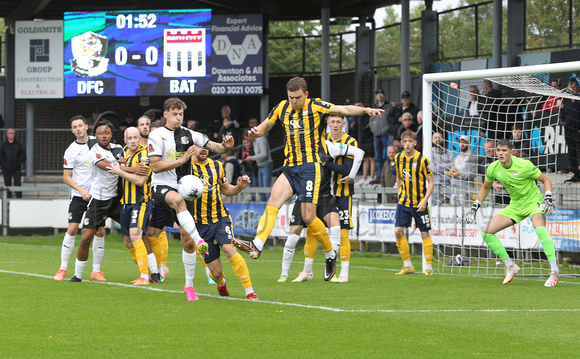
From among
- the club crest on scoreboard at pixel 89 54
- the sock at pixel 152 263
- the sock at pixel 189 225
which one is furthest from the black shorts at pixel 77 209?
the club crest on scoreboard at pixel 89 54

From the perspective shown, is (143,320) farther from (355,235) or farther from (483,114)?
(355,235)

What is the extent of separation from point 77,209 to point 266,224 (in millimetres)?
3293

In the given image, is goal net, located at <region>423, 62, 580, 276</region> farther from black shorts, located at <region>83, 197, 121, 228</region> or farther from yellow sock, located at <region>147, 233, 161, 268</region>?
black shorts, located at <region>83, 197, 121, 228</region>

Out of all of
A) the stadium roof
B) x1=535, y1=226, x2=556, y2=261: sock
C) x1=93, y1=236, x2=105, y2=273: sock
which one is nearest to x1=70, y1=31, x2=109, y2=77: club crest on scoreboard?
the stadium roof

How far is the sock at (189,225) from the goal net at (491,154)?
5.39 meters

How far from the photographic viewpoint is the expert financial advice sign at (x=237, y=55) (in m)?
23.6

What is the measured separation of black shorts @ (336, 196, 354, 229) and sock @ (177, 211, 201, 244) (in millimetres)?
3726

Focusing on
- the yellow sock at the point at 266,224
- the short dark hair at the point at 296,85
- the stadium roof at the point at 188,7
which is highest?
the stadium roof at the point at 188,7

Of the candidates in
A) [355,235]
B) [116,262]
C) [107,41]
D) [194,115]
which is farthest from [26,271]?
[194,115]

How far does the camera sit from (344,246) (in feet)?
38.3

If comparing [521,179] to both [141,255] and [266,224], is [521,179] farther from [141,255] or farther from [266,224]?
[141,255]

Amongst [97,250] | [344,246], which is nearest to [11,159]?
[97,250]

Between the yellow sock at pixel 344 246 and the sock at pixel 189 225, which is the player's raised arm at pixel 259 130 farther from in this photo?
the yellow sock at pixel 344 246

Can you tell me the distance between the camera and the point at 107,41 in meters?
23.8
